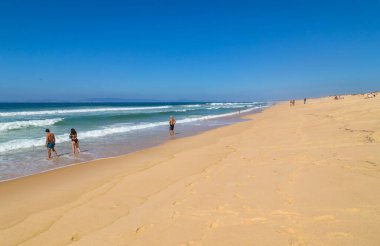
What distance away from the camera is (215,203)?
493 cm

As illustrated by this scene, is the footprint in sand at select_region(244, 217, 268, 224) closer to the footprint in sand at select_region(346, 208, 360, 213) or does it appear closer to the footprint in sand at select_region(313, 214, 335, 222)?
the footprint in sand at select_region(313, 214, 335, 222)

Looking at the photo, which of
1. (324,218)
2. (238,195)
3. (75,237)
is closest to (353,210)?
(324,218)

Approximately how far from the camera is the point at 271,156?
8.41 m

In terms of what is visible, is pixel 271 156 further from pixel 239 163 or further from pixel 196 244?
pixel 196 244

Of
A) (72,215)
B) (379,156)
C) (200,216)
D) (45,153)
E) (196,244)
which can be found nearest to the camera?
(196,244)

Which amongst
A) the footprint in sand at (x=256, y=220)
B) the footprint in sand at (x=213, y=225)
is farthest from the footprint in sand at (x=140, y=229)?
the footprint in sand at (x=256, y=220)

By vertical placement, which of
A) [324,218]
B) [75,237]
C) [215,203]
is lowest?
[75,237]

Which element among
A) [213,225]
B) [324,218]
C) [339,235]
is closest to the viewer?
[339,235]

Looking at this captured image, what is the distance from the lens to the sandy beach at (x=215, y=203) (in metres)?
3.71

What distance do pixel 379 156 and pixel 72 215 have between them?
6726 mm

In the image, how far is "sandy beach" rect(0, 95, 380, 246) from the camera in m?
3.71

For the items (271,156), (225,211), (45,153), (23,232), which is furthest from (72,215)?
(45,153)

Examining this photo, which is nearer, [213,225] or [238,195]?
[213,225]

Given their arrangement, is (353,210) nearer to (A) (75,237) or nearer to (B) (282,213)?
(B) (282,213)
